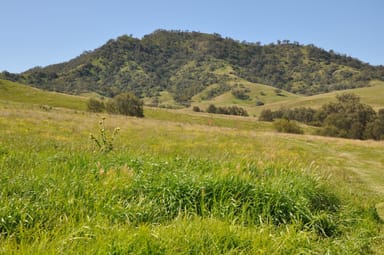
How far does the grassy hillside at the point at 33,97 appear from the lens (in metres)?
91.4

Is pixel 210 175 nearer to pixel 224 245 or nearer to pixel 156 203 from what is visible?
pixel 156 203

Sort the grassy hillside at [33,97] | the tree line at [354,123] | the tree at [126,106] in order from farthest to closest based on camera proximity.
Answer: the grassy hillside at [33,97], the tree at [126,106], the tree line at [354,123]

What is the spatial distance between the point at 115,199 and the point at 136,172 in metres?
1.36

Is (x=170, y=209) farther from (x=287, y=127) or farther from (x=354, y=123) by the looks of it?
(x=354, y=123)

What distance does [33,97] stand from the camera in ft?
315

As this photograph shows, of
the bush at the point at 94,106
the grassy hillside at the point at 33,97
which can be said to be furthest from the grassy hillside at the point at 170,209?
the grassy hillside at the point at 33,97

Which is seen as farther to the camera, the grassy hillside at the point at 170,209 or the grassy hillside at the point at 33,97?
the grassy hillside at the point at 33,97

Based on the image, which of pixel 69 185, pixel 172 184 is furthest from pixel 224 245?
pixel 69 185

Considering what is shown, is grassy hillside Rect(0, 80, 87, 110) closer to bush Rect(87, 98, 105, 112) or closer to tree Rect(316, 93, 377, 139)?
bush Rect(87, 98, 105, 112)

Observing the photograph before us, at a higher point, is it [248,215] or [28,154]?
[28,154]

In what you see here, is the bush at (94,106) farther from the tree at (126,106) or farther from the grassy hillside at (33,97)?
the grassy hillside at (33,97)

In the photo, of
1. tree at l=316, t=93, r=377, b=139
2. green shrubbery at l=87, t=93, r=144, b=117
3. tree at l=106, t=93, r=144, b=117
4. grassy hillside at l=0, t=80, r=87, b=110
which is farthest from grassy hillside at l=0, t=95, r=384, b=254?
grassy hillside at l=0, t=80, r=87, b=110

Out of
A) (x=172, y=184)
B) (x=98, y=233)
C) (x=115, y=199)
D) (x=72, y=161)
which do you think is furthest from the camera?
(x=72, y=161)

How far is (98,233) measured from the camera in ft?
13.4
